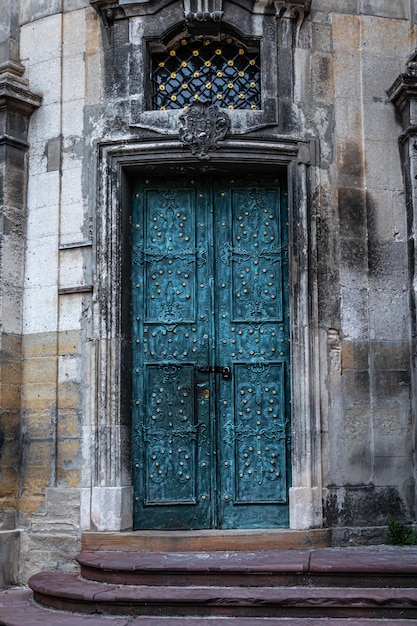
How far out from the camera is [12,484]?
797 cm

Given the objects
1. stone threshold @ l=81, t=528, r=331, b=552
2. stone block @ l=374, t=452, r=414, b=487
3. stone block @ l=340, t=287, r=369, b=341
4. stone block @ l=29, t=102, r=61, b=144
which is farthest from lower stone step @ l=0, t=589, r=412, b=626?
stone block @ l=29, t=102, r=61, b=144

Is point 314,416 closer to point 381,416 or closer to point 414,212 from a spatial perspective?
point 381,416

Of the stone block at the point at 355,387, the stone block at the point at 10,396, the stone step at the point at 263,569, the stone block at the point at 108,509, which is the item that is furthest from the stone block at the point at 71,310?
the stone block at the point at 355,387

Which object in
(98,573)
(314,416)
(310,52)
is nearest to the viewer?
(98,573)

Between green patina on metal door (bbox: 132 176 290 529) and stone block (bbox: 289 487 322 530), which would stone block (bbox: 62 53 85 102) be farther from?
stone block (bbox: 289 487 322 530)

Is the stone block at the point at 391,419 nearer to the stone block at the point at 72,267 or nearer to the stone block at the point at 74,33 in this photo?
the stone block at the point at 72,267

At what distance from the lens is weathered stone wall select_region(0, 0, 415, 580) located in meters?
7.70

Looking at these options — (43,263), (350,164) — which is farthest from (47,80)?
(350,164)

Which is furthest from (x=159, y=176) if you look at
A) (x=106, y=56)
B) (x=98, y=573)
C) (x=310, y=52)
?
(x=98, y=573)

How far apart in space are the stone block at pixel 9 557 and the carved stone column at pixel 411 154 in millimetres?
3656

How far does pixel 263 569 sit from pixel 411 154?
3.85m

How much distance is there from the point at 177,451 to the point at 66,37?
396 centimetres

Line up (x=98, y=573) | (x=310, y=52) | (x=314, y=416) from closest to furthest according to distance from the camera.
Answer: (x=98, y=573) → (x=314, y=416) → (x=310, y=52)

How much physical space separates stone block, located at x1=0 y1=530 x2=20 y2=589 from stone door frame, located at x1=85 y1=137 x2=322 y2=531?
0.79 meters
